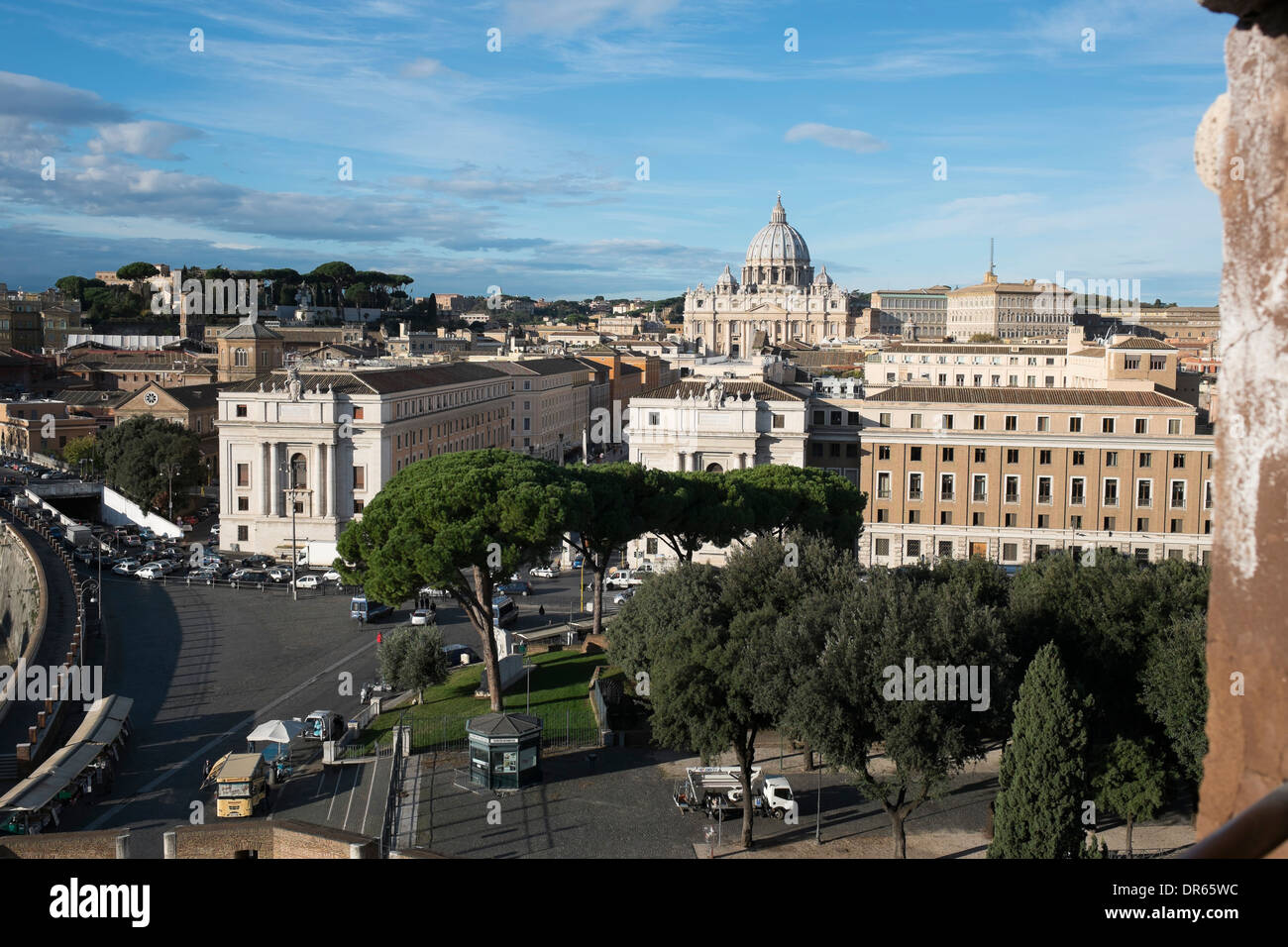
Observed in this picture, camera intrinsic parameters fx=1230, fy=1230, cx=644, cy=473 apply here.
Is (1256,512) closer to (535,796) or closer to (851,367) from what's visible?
(535,796)

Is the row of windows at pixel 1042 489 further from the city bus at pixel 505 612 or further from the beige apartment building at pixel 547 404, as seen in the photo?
the beige apartment building at pixel 547 404

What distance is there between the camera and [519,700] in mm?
22672

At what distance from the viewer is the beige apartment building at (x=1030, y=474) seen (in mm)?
35281

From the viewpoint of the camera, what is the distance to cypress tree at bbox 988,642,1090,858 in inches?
534

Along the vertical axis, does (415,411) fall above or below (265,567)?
above

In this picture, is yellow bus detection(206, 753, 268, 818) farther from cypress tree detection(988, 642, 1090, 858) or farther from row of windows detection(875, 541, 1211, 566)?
row of windows detection(875, 541, 1211, 566)

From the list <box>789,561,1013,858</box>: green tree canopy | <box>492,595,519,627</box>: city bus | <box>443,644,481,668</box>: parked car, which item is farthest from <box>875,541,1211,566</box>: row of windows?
<box>789,561,1013,858</box>: green tree canopy

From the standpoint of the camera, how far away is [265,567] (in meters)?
37.1

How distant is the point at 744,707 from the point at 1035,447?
71.8 feet

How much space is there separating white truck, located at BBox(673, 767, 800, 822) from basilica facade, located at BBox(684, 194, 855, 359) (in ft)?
355

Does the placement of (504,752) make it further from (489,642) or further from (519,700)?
(519,700)

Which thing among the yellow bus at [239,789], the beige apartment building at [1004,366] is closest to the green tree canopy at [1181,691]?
the yellow bus at [239,789]

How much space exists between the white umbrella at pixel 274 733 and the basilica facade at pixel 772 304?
107061mm
